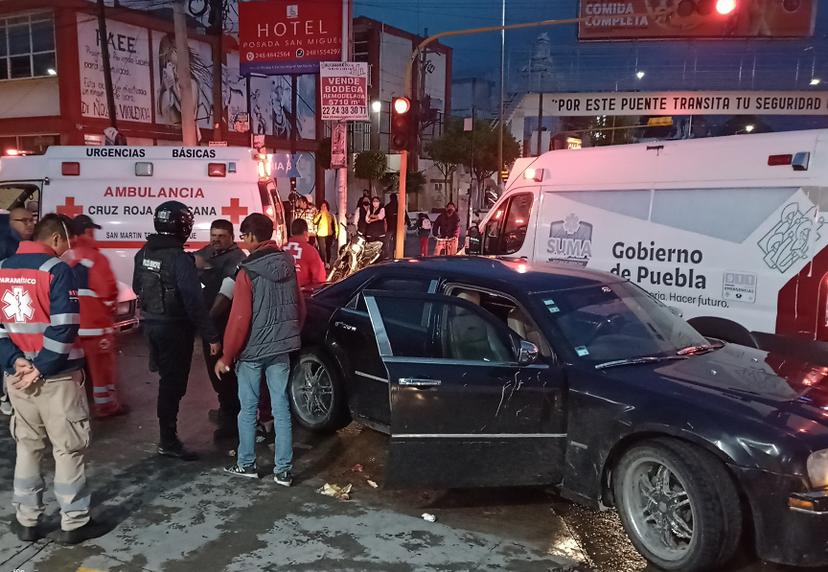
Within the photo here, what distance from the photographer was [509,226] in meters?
8.42

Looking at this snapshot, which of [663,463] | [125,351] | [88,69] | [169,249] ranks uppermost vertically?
[88,69]

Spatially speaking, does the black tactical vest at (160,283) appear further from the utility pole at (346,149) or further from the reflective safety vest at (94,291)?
the utility pole at (346,149)

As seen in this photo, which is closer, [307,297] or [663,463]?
[663,463]

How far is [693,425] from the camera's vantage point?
3.53 meters

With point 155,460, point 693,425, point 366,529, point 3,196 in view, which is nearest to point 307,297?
point 155,460

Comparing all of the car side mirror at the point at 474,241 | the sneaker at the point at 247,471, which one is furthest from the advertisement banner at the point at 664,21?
the sneaker at the point at 247,471

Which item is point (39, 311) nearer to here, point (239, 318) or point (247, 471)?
point (239, 318)

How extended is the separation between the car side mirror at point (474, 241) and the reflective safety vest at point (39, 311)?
5.69 m

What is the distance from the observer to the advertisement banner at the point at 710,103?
936 inches

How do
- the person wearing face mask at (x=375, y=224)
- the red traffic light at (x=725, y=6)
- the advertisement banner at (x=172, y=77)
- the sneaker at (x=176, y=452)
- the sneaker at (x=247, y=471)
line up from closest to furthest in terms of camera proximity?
the sneaker at (x=247, y=471) → the sneaker at (x=176, y=452) → the red traffic light at (x=725, y=6) → the person wearing face mask at (x=375, y=224) → the advertisement banner at (x=172, y=77)

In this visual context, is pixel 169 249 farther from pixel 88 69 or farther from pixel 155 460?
pixel 88 69

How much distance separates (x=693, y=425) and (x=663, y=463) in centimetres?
28

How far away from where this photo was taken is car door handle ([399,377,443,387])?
4.16m

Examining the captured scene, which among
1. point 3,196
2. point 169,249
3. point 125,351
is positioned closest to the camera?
point 169,249
